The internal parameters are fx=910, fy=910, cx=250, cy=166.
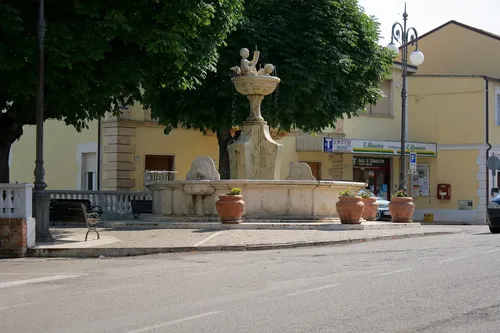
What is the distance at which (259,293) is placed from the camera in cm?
1070

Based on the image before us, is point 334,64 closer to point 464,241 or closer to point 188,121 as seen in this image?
point 188,121

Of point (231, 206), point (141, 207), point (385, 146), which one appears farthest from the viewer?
point (385, 146)

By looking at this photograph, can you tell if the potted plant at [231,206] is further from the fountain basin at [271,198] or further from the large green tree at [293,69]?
the large green tree at [293,69]

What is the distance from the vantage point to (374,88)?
3522 centimetres

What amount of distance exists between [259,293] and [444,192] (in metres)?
35.7

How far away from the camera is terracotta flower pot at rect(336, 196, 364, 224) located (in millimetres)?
23125

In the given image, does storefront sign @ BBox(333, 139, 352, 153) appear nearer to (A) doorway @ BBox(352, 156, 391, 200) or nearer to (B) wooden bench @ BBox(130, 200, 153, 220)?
(A) doorway @ BBox(352, 156, 391, 200)

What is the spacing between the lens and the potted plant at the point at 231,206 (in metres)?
22.1

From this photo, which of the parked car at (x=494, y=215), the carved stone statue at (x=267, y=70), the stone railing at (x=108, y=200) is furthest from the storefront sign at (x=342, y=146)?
the parked car at (x=494, y=215)

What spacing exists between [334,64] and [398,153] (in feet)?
47.5

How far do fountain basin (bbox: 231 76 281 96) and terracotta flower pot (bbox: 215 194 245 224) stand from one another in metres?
4.99

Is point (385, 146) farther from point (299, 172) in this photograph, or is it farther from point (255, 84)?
point (255, 84)

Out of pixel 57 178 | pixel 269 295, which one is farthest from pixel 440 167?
pixel 269 295

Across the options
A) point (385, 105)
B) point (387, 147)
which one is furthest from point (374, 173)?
point (385, 105)
